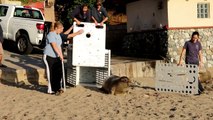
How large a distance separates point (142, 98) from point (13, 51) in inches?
399

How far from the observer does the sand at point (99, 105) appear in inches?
347

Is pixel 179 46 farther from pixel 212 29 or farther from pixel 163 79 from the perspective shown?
pixel 163 79

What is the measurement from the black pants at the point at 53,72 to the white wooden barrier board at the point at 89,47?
2.51 ft

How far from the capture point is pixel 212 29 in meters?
20.5

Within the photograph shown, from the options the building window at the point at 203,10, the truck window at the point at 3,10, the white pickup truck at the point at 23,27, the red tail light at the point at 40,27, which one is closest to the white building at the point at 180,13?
the building window at the point at 203,10

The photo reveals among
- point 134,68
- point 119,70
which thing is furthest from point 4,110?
point 134,68

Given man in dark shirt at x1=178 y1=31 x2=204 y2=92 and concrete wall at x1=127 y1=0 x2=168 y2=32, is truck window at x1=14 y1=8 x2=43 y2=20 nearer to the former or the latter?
concrete wall at x1=127 y1=0 x2=168 y2=32

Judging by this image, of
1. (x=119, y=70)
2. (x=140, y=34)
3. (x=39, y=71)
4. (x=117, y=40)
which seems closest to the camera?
(x=39, y=71)

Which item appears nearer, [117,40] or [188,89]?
[188,89]

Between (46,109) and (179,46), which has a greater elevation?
(179,46)

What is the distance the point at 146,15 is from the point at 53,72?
1173 cm

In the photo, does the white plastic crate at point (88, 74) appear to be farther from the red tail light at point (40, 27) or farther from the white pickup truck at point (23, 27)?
the white pickup truck at point (23, 27)

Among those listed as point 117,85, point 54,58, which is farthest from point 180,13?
point 54,58

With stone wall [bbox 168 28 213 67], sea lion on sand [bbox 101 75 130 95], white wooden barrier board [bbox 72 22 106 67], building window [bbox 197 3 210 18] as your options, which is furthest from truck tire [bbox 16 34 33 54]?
building window [bbox 197 3 210 18]
